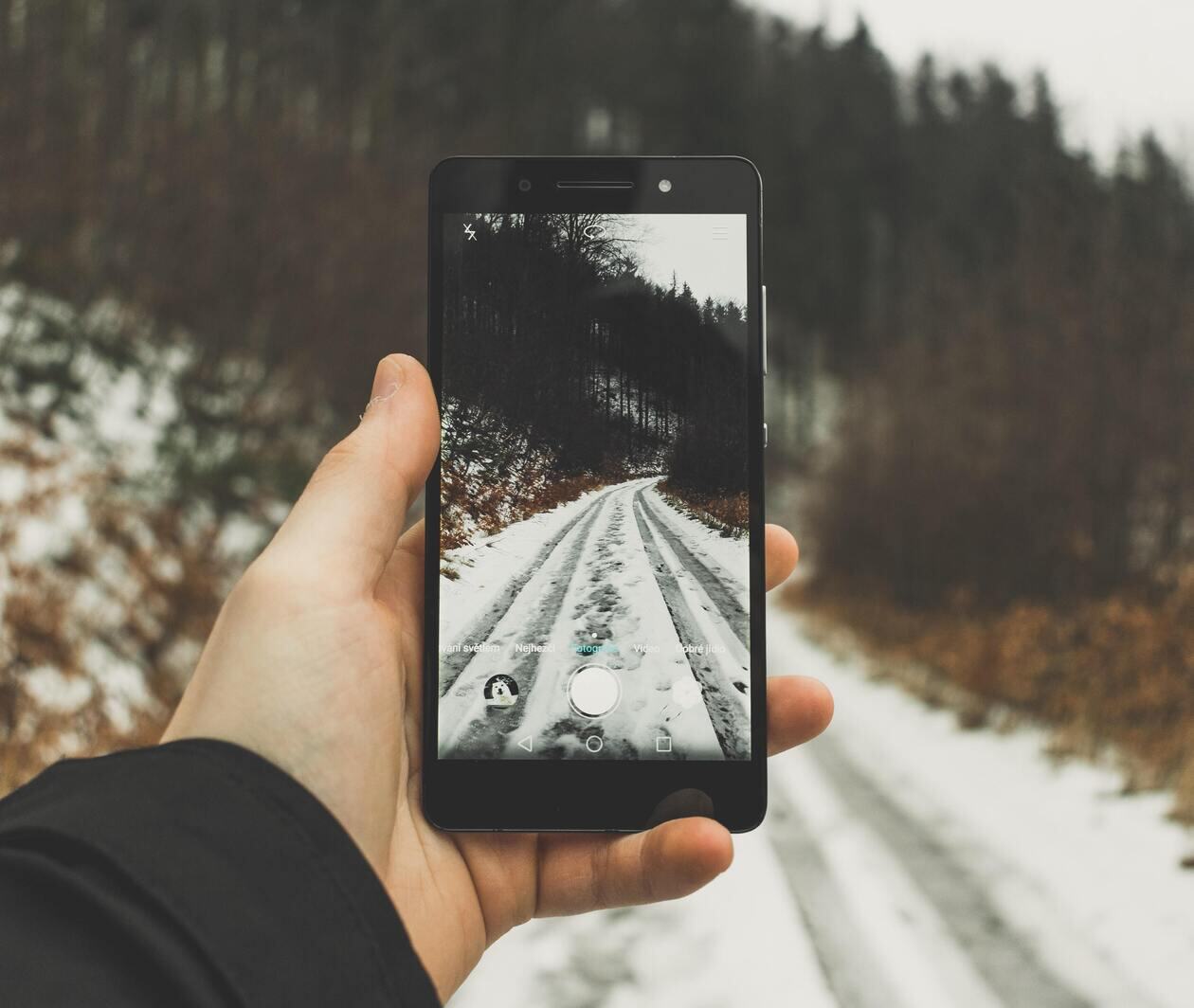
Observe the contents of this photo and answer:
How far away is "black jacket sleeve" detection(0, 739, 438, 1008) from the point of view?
3.11 feet

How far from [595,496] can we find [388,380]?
0.48 metres

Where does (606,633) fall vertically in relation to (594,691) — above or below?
above

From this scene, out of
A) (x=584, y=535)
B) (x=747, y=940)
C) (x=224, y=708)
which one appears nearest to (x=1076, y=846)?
(x=747, y=940)

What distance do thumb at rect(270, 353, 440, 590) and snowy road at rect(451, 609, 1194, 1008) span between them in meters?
1.74

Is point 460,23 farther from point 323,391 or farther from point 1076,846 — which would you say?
point 1076,846

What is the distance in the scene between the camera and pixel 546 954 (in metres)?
3.23

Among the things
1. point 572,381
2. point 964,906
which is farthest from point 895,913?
point 572,381

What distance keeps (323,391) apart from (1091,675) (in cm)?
732

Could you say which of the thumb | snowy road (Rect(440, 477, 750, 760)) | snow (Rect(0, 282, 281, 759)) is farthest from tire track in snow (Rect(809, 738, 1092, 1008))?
snow (Rect(0, 282, 281, 759))

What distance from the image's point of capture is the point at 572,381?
2.07 meters

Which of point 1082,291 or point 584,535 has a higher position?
point 1082,291

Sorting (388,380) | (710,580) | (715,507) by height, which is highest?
(388,380)

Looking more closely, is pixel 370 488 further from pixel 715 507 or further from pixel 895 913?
pixel 895 913

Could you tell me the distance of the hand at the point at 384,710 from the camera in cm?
159
